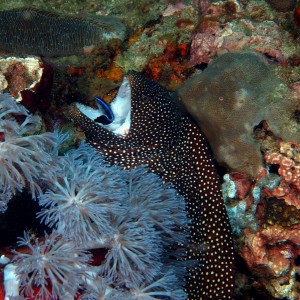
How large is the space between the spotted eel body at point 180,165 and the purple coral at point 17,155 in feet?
3.25

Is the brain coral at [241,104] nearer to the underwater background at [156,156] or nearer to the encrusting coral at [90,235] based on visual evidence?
the underwater background at [156,156]

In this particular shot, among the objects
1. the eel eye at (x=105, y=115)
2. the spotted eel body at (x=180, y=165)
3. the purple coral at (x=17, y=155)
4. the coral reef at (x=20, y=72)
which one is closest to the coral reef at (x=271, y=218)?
the spotted eel body at (x=180, y=165)

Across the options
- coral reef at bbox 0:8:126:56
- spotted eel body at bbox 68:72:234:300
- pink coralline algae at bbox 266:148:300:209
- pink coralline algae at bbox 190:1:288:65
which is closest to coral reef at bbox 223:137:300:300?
pink coralline algae at bbox 266:148:300:209

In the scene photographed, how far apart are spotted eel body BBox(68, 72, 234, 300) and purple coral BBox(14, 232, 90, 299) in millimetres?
1356

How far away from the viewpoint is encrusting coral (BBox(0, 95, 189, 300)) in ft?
7.72

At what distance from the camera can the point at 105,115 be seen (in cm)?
371

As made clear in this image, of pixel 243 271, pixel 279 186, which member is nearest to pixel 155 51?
pixel 279 186

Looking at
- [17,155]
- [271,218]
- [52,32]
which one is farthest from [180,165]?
[52,32]

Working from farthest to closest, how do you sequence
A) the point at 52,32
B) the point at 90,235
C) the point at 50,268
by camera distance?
1. the point at 52,32
2. the point at 90,235
3. the point at 50,268

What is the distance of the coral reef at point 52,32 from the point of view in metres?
5.26

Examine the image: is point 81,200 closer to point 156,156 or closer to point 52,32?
point 156,156

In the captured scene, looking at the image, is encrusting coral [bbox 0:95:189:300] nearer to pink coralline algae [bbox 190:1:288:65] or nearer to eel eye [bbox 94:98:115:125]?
eel eye [bbox 94:98:115:125]

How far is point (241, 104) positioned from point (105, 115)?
5.09ft

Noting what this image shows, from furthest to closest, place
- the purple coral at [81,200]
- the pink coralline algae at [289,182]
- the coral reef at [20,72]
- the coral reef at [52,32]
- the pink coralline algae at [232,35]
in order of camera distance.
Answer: the coral reef at [52,32] → the pink coralline algae at [232,35] → the pink coralline algae at [289,182] → the coral reef at [20,72] → the purple coral at [81,200]
